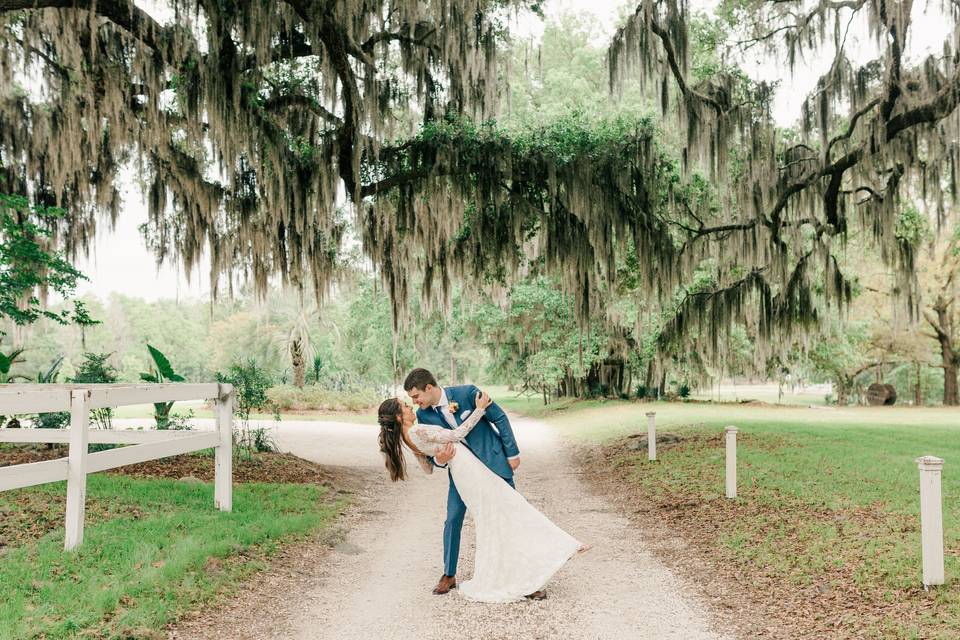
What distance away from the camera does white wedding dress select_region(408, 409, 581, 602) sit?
14.9 feet

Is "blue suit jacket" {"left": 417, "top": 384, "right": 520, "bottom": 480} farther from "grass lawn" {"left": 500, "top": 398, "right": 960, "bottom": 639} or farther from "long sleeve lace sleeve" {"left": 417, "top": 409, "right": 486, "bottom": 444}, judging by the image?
"grass lawn" {"left": 500, "top": 398, "right": 960, "bottom": 639}

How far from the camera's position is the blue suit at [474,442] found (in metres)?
4.71

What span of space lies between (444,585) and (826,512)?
4.05m

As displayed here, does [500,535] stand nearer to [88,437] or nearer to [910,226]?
[88,437]

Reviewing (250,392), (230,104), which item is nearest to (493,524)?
(230,104)

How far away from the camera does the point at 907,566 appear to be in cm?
496

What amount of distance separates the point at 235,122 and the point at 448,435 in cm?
599

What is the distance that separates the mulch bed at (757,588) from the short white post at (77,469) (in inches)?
173

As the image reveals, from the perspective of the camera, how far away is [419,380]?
15.2 ft

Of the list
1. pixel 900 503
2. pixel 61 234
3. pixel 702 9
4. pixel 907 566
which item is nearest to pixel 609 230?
pixel 702 9

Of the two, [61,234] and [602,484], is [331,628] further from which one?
[61,234]

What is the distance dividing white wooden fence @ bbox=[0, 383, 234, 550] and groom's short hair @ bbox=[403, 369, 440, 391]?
2.53 metres

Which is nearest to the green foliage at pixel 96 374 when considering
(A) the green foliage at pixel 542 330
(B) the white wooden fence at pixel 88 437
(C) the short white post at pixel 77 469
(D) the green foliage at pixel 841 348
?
(B) the white wooden fence at pixel 88 437

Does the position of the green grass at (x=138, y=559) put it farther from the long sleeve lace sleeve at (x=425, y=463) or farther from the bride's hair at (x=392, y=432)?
the long sleeve lace sleeve at (x=425, y=463)
